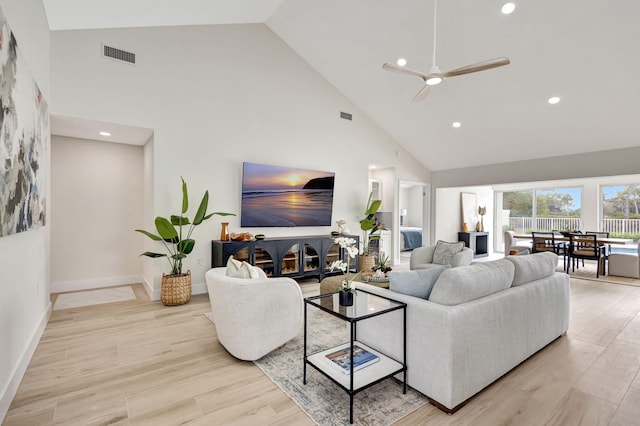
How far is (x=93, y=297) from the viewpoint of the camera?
173 inches

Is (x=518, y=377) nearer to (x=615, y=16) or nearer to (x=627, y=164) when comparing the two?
(x=615, y=16)

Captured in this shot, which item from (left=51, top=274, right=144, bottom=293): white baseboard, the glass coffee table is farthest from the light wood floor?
(left=51, top=274, right=144, bottom=293): white baseboard

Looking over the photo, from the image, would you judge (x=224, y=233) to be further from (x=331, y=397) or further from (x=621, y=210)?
(x=621, y=210)

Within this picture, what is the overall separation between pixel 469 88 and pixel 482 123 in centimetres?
102

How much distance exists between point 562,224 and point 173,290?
33.1 ft

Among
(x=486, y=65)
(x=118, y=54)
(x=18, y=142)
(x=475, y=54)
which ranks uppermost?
(x=475, y=54)

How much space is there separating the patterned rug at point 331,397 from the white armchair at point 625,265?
6.81m

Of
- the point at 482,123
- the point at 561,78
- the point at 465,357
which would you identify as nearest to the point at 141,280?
the point at 465,357

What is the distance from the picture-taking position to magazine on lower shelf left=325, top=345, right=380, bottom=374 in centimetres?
207

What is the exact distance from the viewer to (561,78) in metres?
4.51

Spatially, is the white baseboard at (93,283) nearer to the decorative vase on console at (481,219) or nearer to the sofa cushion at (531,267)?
the sofa cushion at (531,267)

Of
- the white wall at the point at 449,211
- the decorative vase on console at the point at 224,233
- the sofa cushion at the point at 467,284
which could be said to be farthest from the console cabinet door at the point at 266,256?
the white wall at the point at 449,211

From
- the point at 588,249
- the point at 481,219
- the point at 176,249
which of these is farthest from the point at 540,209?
the point at 176,249

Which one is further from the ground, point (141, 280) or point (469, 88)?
point (469, 88)
